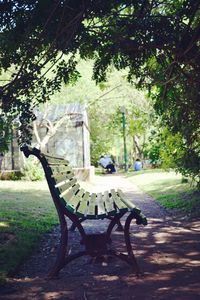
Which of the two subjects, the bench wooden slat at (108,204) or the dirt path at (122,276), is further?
the bench wooden slat at (108,204)

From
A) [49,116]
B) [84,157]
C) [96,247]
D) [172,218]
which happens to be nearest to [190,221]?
[172,218]

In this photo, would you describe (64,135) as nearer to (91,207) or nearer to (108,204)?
(108,204)

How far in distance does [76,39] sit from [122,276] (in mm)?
3051

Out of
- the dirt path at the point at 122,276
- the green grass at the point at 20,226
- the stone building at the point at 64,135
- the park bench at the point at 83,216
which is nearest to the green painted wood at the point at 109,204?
the park bench at the point at 83,216

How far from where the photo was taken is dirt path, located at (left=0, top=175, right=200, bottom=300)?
12.8ft

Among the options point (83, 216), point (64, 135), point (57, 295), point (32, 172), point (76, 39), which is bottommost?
point (57, 295)

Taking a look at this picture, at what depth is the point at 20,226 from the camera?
6.98 meters

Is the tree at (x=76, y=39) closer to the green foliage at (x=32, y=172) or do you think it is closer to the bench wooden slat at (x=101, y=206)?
the bench wooden slat at (x=101, y=206)

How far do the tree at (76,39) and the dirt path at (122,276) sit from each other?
6.31ft

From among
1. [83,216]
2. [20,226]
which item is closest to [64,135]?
[20,226]

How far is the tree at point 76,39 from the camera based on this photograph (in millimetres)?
4730

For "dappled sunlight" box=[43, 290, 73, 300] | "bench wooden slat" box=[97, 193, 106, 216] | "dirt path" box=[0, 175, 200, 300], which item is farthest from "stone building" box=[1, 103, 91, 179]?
"dappled sunlight" box=[43, 290, 73, 300]

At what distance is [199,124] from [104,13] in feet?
13.0

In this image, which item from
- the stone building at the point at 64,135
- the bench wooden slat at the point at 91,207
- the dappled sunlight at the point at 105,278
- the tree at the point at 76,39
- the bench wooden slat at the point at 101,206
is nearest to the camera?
the dappled sunlight at the point at 105,278
